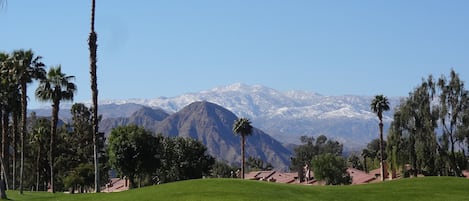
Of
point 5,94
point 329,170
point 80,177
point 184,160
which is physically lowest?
point 80,177

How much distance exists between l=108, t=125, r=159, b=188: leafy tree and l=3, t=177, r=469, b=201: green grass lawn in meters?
41.5

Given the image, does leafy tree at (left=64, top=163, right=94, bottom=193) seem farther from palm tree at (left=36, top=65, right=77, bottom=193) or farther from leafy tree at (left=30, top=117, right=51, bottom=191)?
palm tree at (left=36, top=65, right=77, bottom=193)

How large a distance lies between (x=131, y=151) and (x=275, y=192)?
52497 millimetres

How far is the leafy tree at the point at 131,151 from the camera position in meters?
93.4

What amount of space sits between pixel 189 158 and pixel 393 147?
40.3 m

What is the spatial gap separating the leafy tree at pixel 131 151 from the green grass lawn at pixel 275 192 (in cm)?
4146

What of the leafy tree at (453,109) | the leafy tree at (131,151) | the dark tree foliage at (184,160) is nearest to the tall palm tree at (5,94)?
the leafy tree at (131,151)

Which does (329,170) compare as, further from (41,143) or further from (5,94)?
(5,94)

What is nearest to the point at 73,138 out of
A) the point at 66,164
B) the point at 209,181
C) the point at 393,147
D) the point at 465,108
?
the point at 66,164

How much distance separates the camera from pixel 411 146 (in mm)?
96438

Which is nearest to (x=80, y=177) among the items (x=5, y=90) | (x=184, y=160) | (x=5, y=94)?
(x=184, y=160)

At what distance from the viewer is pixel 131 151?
94312 millimetres

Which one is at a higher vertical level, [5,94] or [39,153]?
[5,94]

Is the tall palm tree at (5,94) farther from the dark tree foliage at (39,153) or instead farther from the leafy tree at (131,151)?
the dark tree foliage at (39,153)
